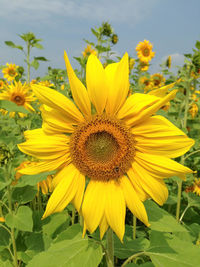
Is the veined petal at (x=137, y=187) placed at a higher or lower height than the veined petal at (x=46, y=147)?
lower

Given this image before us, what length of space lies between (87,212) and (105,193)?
151mm

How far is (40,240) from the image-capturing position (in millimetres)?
2416

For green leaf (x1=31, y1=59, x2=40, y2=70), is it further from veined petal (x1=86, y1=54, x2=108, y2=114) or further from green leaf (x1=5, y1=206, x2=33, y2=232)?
veined petal (x1=86, y1=54, x2=108, y2=114)

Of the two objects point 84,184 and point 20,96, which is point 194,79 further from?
→ point 20,96

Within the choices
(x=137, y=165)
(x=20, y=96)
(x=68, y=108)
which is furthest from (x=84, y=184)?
(x=20, y=96)

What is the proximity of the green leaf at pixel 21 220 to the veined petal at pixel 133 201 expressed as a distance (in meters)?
1.07

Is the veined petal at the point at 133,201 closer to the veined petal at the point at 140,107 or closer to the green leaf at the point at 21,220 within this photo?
the veined petal at the point at 140,107

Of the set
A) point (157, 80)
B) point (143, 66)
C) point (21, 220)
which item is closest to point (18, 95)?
point (21, 220)

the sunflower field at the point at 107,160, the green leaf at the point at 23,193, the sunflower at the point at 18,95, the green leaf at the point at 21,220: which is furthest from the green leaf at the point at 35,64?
the sunflower field at the point at 107,160

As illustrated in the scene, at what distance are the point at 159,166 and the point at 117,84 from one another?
49 cm

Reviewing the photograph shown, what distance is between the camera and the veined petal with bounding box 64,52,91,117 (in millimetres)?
1310

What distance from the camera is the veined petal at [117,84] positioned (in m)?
1.30

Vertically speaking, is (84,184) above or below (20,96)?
below

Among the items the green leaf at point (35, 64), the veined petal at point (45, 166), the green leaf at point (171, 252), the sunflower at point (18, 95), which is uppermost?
the green leaf at point (35, 64)
